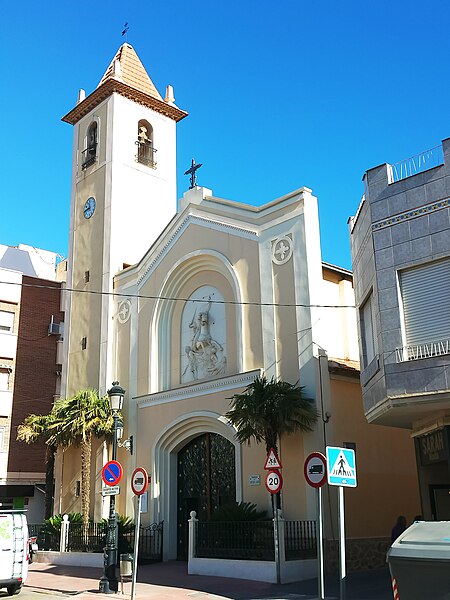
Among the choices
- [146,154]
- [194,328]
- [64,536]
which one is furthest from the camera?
[146,154]

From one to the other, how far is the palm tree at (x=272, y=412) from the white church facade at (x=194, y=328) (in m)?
0.62

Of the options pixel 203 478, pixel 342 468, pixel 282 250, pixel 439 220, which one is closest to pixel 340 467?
pixel 342 468

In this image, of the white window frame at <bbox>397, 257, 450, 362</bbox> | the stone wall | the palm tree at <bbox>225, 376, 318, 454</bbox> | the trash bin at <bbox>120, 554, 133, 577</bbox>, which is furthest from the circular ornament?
the trash bin at <bbox>120, 554, 133, 577</bbox>

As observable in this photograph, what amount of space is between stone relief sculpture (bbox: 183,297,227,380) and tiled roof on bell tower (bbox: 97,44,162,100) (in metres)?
13.0

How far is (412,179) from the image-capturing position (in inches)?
596

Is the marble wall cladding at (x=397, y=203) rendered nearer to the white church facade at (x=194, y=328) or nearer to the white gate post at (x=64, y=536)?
the white church facade at (x=194, y=328)

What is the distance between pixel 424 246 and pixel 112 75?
22390 mm

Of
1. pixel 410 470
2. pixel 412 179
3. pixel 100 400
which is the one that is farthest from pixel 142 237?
pixel 412 179

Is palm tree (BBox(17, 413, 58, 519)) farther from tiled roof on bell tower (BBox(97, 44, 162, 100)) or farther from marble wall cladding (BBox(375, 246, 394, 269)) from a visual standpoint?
marble wall cladding (BBox(375, 246, 394, 269))

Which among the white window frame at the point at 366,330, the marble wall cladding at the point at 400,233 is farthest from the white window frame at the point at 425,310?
the white window frame at the point at 366,330

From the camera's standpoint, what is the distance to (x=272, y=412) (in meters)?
19.5

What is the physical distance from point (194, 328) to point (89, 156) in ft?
38.4

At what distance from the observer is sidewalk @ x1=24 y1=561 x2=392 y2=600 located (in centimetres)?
1541

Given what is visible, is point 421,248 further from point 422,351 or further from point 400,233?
point 422,351
